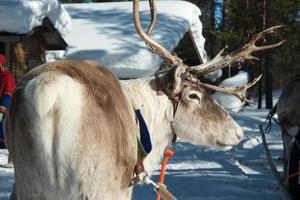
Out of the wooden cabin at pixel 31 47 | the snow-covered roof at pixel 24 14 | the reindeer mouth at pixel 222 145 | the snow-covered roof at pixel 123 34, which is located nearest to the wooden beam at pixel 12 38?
the snow-covered roof at pixel 24 14

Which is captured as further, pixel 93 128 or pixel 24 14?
pixel 24 14

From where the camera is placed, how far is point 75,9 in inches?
972

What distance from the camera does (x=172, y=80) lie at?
355cm

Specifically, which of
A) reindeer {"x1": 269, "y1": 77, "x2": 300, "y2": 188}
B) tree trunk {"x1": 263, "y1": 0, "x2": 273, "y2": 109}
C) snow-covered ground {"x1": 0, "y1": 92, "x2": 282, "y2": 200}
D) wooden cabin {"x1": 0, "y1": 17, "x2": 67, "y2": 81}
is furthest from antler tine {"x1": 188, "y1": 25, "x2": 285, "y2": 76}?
tree trunk {"x1": 263, "y1": 0, "x2": 273, "y2": 109}

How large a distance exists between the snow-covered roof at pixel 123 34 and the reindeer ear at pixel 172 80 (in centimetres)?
1173

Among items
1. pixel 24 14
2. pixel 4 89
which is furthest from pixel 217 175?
pixel 24 14

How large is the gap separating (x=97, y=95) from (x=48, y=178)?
1.54 feet

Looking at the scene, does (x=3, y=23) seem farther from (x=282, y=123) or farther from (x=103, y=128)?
(x=103, y=128)

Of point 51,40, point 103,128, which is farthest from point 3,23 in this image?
point 103,128

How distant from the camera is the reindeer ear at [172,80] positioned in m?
3.51

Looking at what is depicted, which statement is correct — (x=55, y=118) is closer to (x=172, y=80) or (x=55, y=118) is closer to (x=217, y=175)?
(x=172, y=80)

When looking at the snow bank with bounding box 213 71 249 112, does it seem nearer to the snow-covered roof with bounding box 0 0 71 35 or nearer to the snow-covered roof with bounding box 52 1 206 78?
the snow-covered roof with bounding box 52 1 206 78

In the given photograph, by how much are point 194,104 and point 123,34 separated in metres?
15.4

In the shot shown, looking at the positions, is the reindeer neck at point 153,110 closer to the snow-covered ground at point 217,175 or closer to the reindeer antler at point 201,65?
the reindeer antler at point 201,65
